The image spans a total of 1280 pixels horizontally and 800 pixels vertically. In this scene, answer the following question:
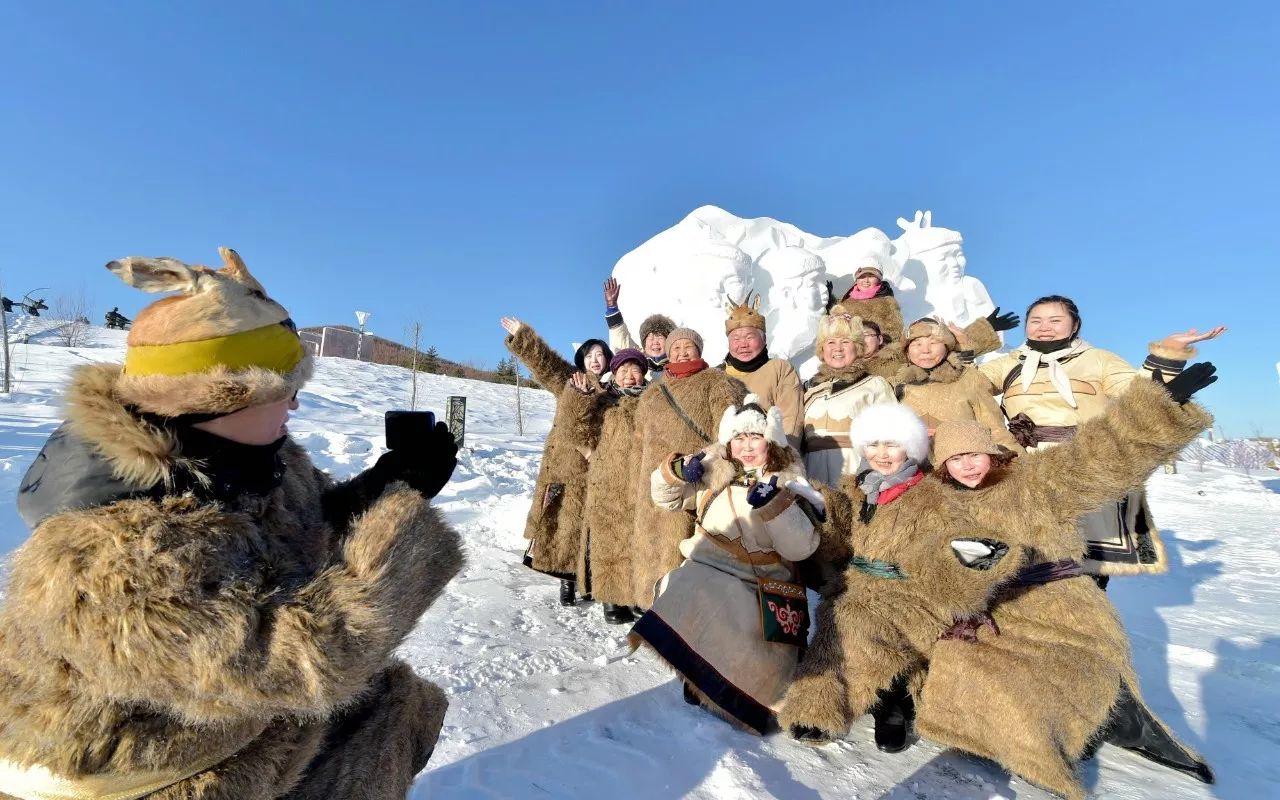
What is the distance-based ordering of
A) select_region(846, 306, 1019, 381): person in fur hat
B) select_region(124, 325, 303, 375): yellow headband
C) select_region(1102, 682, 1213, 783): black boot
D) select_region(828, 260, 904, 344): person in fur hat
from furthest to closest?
select_region(828, 260, 904, 344): person in fur hat → select_region(846, 306, 1019, 381): person in fur hat → select_region(1102, 682, 1213, 783): black boot → select_region(124, 325, 303, 375): yellow headband

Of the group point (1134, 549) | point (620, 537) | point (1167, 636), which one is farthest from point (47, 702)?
point (1167, 636)

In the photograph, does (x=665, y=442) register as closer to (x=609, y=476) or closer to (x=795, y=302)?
(x=609, y=476)

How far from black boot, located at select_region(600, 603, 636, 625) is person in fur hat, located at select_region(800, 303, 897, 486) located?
134 centimetres

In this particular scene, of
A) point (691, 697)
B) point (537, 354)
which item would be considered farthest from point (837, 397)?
point (537, 354)

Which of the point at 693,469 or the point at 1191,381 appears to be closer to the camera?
the point at 1191,381

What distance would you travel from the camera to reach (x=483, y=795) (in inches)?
75.2

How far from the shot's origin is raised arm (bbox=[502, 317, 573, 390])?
4227 mm

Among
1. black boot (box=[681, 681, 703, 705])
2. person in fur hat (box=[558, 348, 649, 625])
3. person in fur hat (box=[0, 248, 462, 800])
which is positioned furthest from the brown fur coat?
person in fur hat (box=[0, 248, 462, 800])

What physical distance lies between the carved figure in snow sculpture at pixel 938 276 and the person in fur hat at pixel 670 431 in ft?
44.9

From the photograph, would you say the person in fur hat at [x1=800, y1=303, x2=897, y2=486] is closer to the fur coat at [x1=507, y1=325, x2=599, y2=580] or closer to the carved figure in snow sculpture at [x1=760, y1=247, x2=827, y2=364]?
the fur coat at [x1=507, y1=325, x2=599, y2=580]

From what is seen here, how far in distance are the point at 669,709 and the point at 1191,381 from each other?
2264 mm

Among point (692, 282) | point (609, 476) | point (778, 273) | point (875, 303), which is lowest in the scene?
point (609, 476)

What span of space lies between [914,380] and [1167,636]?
252cm

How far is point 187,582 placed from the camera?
1.01m
